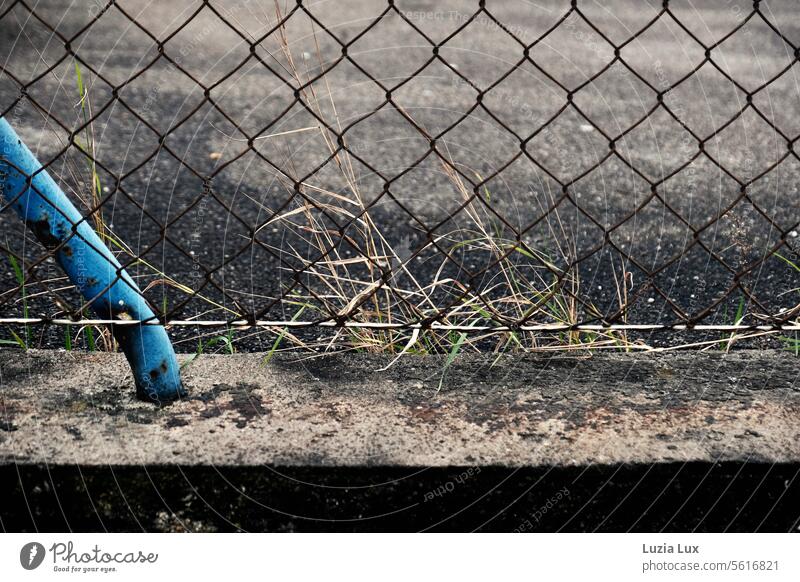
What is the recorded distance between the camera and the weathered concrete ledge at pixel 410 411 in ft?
4.52

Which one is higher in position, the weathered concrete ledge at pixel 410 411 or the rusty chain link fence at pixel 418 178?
the rusty chain link fence at pixel 418 178

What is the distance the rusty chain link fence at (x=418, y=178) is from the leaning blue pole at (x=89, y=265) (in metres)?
0.05

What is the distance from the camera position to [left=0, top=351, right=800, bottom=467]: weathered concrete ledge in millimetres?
1377

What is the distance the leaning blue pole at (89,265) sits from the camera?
1424 millimetres

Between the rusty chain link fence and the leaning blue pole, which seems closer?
the leaning blue pole

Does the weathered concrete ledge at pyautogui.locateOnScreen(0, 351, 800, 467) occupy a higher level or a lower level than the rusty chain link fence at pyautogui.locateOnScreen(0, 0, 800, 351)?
lower

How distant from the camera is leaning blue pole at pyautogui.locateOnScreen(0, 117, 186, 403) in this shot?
1424 mm

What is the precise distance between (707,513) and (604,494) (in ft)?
0.60

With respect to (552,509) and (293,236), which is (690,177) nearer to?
(293,236)

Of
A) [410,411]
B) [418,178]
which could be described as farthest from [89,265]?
Answer: [418,178]

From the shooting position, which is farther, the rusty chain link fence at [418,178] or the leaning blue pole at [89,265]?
the rusty chain link fence at [418,178]

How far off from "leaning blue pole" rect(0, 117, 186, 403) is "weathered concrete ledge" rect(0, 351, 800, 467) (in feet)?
0.20

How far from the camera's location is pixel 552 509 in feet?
4.61

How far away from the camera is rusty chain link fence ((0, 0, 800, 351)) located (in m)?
1.61
